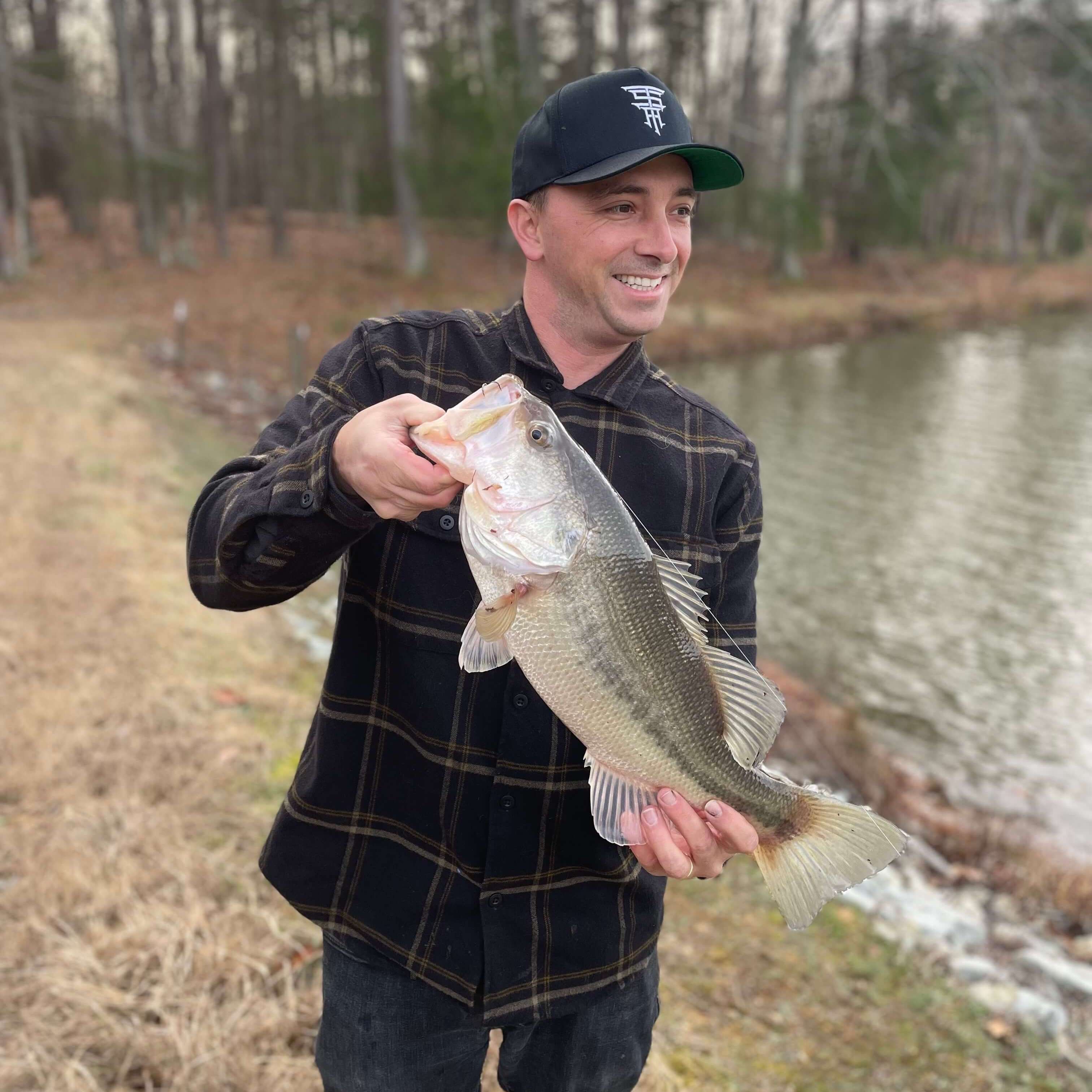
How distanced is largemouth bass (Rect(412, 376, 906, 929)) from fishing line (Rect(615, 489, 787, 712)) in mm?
11

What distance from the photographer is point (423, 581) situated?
7.38 feet

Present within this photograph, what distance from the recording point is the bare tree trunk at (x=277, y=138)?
2941 cm

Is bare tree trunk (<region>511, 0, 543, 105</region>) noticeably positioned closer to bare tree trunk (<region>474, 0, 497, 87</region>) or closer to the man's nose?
bare tree trunk (<region>474, 0, 497, 87</region>)

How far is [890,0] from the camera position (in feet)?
106

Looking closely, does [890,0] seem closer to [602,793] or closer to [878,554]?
[878,554]

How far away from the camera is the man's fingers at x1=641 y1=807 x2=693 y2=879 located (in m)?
2.08

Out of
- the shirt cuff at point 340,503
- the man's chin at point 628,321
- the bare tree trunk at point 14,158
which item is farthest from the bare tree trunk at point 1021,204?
Answer: the shirt cuff at point 340,503

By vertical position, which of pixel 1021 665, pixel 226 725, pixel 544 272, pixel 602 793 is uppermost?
pixel 544 272

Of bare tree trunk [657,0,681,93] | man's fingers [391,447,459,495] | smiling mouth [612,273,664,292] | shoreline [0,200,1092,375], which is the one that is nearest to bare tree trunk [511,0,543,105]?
shoreline [0,200,1092,375]

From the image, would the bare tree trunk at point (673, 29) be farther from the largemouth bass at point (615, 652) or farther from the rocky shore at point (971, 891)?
the largemouth bass at point (615, 652)

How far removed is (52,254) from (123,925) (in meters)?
29.9

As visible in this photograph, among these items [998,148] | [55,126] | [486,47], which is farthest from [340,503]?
[998,148]

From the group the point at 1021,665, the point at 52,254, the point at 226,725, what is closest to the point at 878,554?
the point at 1021,665

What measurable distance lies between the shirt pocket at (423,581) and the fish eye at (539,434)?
0.37 metres
